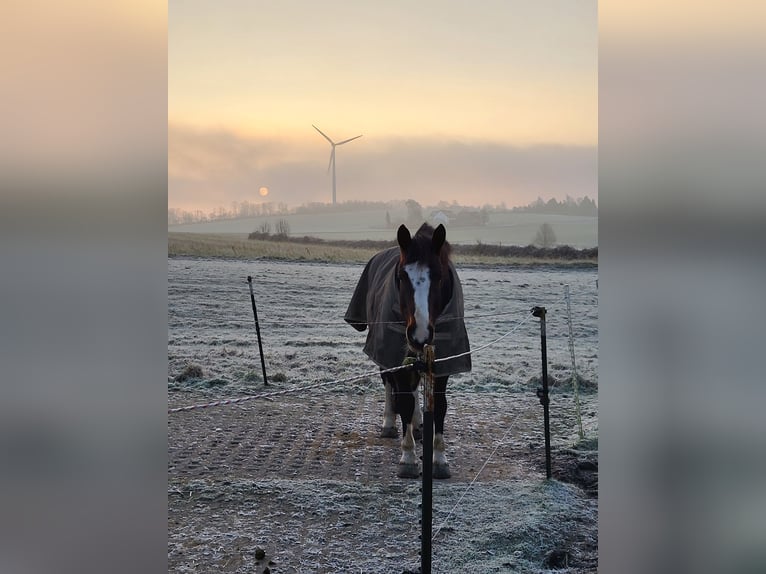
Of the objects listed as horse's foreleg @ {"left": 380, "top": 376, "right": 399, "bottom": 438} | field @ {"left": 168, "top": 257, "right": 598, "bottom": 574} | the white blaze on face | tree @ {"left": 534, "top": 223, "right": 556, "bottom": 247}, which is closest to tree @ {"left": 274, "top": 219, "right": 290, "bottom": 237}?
field @ {"left": 168, "top": 257, "right": 598, "bottom": 574}

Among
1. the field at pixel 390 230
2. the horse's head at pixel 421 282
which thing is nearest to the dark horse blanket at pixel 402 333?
the horse's head at pixel 421 282

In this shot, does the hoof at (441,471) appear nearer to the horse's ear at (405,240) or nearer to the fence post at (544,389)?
the fence post at (544,389)

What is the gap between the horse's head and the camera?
2533 mm

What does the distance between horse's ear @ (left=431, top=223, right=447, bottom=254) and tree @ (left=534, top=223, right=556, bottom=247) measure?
12.5ft

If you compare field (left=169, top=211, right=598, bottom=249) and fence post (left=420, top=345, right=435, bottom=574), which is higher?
field (left=169, top=211, right=598, bottom=249)

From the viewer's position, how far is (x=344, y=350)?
601 centimetres

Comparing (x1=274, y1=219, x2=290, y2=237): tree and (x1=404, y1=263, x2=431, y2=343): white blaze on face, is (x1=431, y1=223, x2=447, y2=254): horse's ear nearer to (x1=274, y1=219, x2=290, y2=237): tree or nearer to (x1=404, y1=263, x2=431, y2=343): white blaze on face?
(x1=404, y1=263, x2=431, y2=343): white blaze on face

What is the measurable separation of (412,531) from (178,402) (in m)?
2.46

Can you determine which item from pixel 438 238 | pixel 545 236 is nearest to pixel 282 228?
pixel 545 236

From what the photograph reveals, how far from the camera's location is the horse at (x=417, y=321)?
2.58 meters
